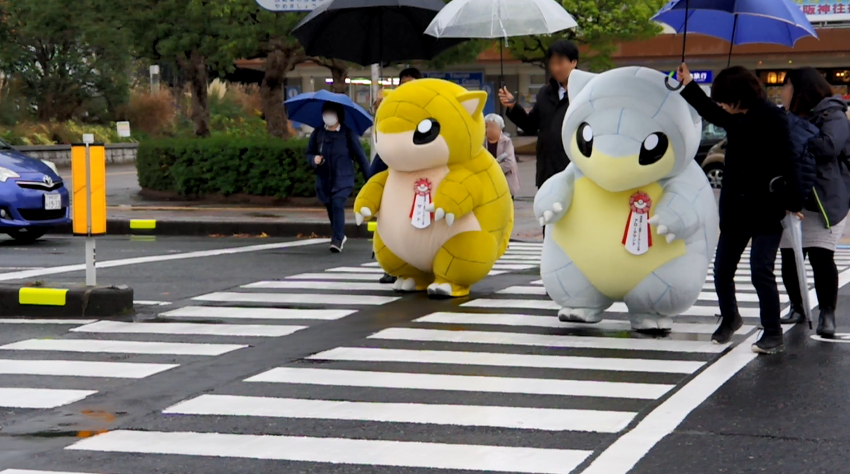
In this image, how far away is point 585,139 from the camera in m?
8.62

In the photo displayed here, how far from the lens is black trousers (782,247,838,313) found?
8812mm

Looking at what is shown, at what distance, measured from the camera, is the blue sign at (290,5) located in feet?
57.5

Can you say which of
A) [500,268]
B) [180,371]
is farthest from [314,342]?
[500,268]

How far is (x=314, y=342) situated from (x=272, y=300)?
2226mm

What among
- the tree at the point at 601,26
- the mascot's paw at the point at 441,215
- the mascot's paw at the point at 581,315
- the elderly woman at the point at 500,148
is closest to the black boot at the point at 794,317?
the mascot's paw at the point at 581,315

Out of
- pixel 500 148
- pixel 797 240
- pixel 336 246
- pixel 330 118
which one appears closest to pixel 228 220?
pixel 336 246

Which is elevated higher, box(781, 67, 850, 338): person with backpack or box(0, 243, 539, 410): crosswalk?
box(781, 67, 850, 338): person with backpack

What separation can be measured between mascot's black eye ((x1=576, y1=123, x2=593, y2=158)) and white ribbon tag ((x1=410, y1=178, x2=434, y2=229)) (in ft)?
6.44

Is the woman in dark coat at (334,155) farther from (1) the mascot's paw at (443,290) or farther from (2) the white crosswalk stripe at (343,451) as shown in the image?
(2) the white crosswalk stripe at (343,451)

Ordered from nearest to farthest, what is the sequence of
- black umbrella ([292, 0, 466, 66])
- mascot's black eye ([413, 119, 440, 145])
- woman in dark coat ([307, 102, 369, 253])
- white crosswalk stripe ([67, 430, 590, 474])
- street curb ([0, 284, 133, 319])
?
white crosswalk stripe ([67, 430, 590, 474]), street curb ([0, 284, 133, 319]), mascot's black eye ([413, 119, 440, 145]), black umbrella ([292, 0, 466, 66]), woman in dark coat ([307, 102, 369, 253])

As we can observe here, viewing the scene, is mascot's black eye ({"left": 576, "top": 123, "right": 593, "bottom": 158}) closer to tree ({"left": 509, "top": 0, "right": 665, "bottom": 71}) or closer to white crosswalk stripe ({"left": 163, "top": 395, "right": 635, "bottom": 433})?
white crosswalk stripe ({"left": 163, "top": 395, "right": 635, "bottom": 433})

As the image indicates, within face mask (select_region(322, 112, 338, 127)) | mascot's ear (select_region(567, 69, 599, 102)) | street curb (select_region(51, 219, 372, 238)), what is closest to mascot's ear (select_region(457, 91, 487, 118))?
mascot's ear (select_region(567, 69, 599, 102))

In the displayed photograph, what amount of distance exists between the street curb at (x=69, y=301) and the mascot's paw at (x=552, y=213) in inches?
140

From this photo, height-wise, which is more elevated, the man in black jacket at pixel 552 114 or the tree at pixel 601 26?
the tree at pixel 601 26
